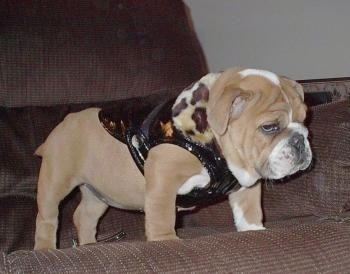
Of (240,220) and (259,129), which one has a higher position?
(259,129)

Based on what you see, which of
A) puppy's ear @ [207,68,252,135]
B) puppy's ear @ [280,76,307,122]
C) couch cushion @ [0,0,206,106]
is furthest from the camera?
couch cushion @ [0,0,206,106]

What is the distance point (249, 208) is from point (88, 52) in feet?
2.36

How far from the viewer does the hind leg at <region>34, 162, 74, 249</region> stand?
1.29 meters

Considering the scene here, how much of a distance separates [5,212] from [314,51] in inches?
53.4

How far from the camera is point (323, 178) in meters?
1.28

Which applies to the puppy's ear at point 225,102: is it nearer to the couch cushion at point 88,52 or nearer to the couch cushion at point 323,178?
the couch cushion at point 323,178

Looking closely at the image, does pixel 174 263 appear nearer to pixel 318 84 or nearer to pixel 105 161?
pixel 105 161

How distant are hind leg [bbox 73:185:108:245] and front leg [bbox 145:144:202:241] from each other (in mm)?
381

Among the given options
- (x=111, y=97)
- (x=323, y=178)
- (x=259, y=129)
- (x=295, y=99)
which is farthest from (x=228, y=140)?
(x=111, y=97)

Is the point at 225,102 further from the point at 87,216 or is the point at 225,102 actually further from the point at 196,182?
the point at 87,216

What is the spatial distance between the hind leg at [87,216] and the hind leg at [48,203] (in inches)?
5.3

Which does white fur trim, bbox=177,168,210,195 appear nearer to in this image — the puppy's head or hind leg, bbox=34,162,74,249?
the puppy's head

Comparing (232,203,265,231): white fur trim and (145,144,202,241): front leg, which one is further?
(232,203,265,231): white fur trim

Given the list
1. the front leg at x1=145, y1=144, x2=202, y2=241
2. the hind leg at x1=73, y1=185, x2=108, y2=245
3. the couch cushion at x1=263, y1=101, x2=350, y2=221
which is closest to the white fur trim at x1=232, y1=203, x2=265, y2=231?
the couch cushion at x1=263, y1=101, x2=350, y2=221
